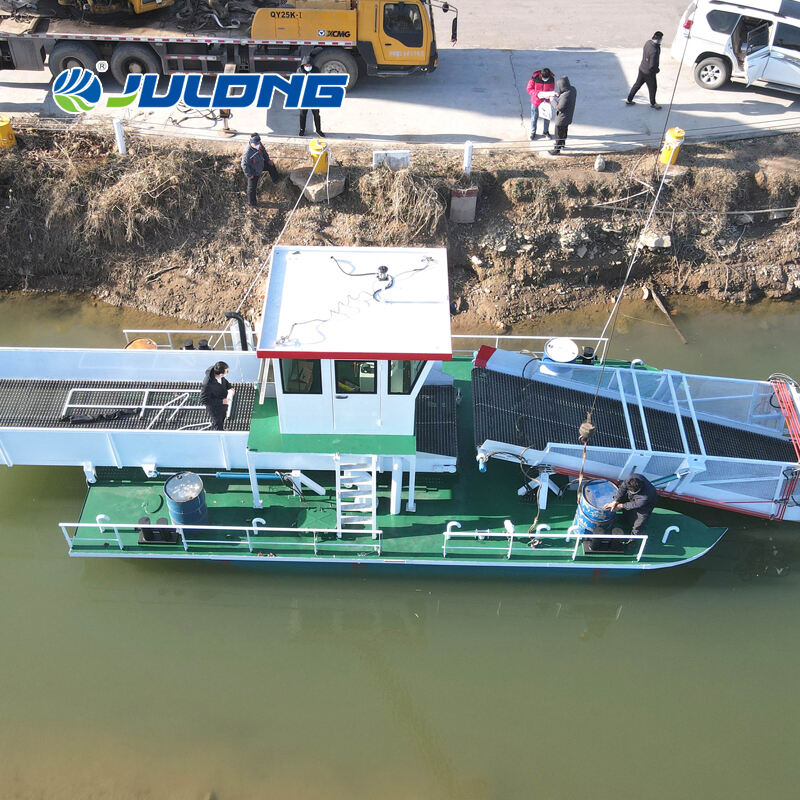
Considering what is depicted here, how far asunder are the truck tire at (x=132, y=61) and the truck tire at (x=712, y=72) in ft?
39.2

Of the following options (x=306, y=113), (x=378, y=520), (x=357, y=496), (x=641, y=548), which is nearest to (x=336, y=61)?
(x=306, y=113)

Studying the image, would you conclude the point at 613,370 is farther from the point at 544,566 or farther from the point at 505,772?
the point at 505,772

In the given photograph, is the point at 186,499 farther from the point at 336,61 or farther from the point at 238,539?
the point at 336,61

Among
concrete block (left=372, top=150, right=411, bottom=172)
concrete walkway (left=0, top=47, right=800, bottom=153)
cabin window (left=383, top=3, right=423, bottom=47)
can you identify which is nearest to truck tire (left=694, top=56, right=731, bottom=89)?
concrete walkway (left=0, top=47, right=800, bottom=153)

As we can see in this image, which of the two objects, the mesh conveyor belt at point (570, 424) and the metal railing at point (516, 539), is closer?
the metal railing at point (516, 539)

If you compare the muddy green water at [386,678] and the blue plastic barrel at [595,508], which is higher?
the blue plastic barrel at [595,508]

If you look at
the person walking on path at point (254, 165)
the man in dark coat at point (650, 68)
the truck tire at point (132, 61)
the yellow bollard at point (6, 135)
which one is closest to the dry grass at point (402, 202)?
the person walking on path at point (254, 165)

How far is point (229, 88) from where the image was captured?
46.3ft

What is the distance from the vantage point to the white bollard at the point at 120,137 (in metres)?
14.3

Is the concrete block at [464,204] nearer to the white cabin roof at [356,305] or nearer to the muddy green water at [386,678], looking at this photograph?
the white cabin roof at [356,305]

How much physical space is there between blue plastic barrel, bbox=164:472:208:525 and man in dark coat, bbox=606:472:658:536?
17.1 feet

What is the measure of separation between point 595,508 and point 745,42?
41.4 ft

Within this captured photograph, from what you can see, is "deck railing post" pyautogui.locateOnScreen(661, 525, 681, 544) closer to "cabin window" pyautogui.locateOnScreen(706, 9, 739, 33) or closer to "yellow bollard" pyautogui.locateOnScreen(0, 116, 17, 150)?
"cabin window" pyautogui.locateOnScreen(706, 9, 739, 33)

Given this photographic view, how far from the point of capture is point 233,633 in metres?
9.84
